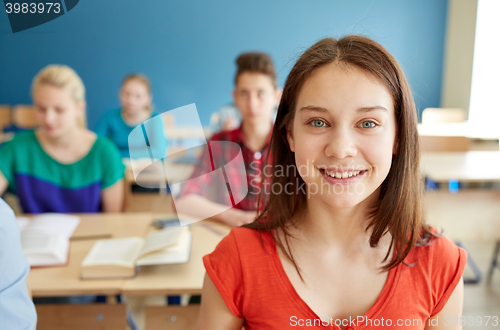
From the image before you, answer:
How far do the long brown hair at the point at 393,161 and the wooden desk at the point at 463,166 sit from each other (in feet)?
4.12

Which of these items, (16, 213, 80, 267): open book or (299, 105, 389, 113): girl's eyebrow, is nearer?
(299, 105, 389, 113): girl's eyebrow

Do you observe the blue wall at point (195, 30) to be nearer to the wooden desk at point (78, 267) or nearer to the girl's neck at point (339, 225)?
the girl's neck at point (339, 225)

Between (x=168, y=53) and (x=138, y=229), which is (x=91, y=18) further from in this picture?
(x=138, y=229)

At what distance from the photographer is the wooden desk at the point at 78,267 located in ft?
3.13

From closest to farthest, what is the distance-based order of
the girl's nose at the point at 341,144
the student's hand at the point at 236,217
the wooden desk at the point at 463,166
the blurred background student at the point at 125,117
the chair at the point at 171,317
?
1. the girl's nose at the point at 341,144
2. the chair at the point at 171,317
3. the student's hand at the point at 236,217
4. the wooden desk at the point at 463,166
5. the blurred background student at the point at 125,117

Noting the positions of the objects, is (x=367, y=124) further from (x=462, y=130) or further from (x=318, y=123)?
(x=462, y=130)

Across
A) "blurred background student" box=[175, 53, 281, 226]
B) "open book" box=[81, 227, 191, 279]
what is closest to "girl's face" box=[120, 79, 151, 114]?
"blurred background student" box=[175, 53, 281, 226]

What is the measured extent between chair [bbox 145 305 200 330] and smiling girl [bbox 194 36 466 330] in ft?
1.36

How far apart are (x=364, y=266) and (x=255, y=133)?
860 millimetres

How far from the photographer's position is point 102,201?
161 cm

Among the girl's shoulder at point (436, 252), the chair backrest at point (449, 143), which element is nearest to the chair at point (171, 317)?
the girl's shoulder at point (436, 252)

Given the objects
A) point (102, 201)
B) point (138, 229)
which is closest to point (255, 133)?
point (138, 229)

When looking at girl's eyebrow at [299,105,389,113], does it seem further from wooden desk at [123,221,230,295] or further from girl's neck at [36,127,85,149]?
girl's neck at [36,127,85,149]

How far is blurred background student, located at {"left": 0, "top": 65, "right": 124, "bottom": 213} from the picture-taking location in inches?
58.0
